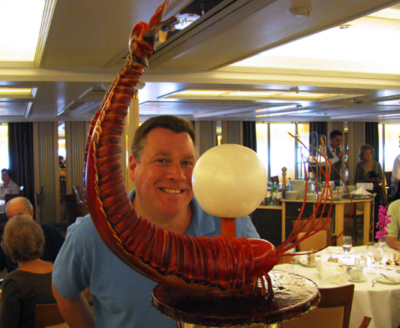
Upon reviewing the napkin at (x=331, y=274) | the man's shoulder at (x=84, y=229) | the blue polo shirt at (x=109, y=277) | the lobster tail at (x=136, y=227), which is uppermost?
the lobster tail at (x=136, y=227)

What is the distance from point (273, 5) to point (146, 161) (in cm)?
233

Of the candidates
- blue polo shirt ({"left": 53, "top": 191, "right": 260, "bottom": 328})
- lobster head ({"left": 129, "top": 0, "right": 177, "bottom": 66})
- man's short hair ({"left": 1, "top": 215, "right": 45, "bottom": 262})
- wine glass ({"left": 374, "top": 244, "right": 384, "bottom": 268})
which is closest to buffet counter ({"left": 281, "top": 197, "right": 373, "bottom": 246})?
wine glass ({"left": 374, "top": 244, "right": 384, "bottom": 268})

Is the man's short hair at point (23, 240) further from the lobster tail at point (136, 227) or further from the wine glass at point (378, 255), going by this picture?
the wine glass at point (378, 255)

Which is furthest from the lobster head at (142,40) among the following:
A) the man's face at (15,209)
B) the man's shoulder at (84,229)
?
the man's face at (15,209)

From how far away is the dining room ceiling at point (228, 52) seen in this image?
2.77 m

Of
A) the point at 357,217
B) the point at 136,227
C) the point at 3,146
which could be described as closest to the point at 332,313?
the point at 136,227

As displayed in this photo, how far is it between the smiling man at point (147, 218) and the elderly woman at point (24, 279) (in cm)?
165

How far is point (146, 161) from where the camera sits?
0.70m

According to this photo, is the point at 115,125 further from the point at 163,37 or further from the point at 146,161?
the point at 146,161

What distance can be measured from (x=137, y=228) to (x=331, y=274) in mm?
3154

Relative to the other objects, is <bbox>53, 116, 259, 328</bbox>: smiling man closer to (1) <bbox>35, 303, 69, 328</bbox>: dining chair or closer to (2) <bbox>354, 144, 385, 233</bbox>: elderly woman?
(1) <bbox>35, 303, 69, 328</bbox>: dining chair

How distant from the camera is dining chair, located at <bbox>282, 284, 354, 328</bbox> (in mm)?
2590

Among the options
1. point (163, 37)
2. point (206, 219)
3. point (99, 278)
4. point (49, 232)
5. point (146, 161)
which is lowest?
point (49, 232)

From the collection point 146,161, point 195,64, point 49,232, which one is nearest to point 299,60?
point 195,64
